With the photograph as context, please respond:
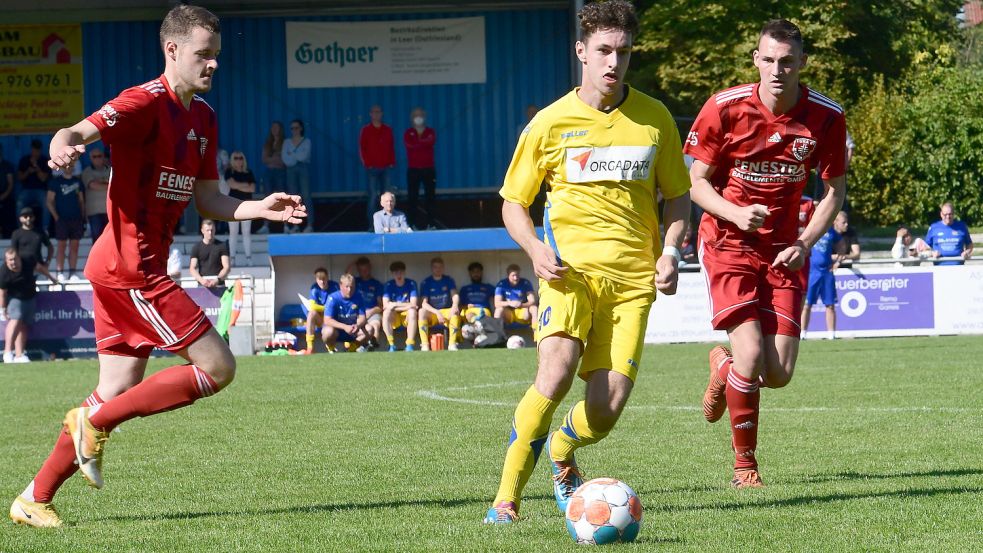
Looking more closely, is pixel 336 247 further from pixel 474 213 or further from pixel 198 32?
pixel 198 32

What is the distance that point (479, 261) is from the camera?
22594 mm

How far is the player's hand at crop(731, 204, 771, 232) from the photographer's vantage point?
6.52 meters

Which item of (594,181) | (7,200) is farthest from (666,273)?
(7,200)

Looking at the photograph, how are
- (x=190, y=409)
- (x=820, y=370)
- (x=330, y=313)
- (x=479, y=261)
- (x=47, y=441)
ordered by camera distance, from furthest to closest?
(x=479, y=261) → (x=330, y=313) → (x=820, y=370) → (x=190, y=409) → (x=47, y=441)

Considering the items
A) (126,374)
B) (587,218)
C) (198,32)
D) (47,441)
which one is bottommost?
(47,441)

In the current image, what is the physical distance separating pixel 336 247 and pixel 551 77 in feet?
32.4

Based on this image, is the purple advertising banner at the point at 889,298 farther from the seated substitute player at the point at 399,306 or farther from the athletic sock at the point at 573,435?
the athletic sock at the point at 573,435

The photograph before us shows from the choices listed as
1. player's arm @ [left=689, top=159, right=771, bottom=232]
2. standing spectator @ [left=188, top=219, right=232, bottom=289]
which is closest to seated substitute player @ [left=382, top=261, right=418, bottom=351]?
standing spectator @ [left=188, top=219, right=232, bottom=289]

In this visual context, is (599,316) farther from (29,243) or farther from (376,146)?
Answer: (376,146)

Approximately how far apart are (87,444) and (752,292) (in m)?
3.47

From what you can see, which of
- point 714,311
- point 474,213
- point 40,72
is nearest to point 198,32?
point 714,311

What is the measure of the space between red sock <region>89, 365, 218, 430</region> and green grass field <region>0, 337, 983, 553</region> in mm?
494

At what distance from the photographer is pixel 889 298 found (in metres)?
21.3

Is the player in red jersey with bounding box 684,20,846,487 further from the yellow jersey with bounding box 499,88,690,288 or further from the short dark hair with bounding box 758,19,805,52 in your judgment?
the yellow jersey with bounding box 499,88,690,288
